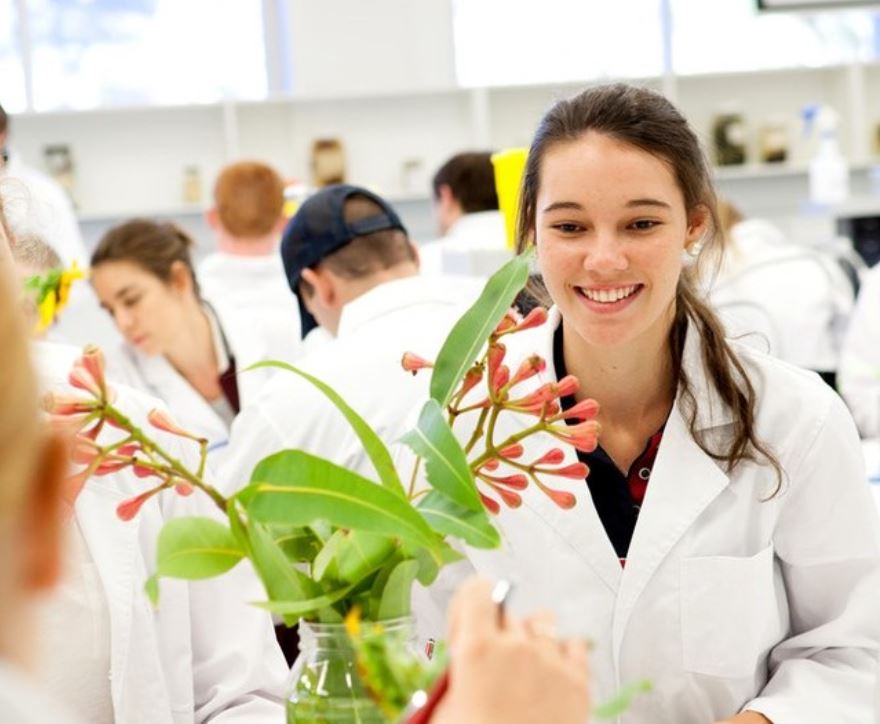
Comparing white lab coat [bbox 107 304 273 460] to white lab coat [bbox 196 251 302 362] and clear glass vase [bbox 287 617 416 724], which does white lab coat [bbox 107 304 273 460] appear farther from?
clear glass vase [bbox 287 617 416 724]

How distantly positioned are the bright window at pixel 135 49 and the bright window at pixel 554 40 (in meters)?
1.11

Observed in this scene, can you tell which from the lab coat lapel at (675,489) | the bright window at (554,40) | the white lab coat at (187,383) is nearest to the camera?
the lab coat lapel at (675,489)

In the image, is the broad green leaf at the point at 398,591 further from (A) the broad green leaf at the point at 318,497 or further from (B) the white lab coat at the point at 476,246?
(B) the white lab coat at the point at 476,246

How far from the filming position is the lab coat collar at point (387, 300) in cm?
273

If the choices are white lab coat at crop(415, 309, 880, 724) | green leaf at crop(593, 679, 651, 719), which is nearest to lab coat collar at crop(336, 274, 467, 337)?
white lab coat at crop(415, 309, 880, 724)

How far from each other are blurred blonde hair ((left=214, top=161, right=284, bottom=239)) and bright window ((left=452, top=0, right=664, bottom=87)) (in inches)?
131

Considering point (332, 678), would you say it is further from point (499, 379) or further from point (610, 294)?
point (610, 294)

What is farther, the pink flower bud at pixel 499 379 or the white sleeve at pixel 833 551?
the white sleeve at pixel 833 551

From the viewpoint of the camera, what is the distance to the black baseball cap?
2836 millimetres

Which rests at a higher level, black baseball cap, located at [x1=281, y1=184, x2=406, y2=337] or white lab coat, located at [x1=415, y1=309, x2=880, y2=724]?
black baseball cap, located at [x1=281, y1=184, x2=406, y2=337]

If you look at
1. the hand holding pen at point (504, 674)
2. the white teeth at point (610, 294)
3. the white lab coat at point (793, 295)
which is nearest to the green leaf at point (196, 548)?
the hand holding pen at point (504, 674)

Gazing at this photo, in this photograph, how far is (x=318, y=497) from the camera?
1.06 metres

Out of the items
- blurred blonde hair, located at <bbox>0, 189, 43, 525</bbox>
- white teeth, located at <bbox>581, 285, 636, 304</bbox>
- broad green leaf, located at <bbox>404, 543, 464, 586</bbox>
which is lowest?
broad green leaf, located at <bbox>404, 543, 464, 586</bbox>

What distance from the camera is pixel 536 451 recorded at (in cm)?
179
